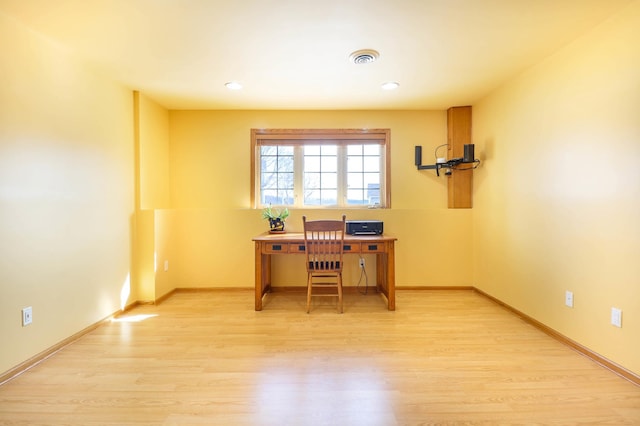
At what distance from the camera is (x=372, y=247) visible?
2.95 metres

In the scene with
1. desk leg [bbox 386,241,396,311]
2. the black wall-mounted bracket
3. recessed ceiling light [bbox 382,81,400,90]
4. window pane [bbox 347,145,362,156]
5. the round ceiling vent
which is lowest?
desk leg [bbox 386,241,396,311]

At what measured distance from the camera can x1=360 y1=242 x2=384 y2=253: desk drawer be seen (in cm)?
293

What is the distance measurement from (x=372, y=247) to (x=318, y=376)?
1460mm

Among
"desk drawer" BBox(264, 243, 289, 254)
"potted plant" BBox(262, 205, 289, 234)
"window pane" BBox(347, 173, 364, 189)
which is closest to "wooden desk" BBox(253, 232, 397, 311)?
"desk drawer" BBox(264, 243, 289, 254)

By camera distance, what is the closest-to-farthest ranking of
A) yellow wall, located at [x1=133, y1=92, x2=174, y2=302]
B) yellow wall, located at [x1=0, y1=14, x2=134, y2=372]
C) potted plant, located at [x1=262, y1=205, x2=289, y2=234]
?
yellow wall, located at [x1=0, y1=14, x2=134, y2=372] → yellow wall, located at [x1=133, y1=92, x2=174, y2=302] → potted plant, located at [x1=262, y1=205, x2=289, y2=234]

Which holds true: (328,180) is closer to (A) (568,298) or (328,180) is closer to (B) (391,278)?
(B) (391,278)

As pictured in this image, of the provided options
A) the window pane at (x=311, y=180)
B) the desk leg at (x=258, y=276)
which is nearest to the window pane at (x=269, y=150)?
the window pane at (x=311, y=180)

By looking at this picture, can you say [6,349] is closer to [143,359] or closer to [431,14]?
[143,359]

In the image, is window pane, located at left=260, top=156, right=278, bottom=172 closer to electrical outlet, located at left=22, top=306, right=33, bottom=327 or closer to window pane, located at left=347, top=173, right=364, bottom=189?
window pane, located at left=347, top=173, right=364, bottom=189

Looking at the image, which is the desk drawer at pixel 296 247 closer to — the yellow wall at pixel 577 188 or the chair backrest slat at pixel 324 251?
the chair backrest slat at pixel 324 251

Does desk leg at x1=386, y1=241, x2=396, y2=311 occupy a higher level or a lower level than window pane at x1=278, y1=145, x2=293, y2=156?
lower

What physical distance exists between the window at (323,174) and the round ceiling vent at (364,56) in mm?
1375

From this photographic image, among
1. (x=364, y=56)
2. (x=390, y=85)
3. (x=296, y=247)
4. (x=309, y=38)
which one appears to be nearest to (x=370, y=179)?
(x=390, y=85)

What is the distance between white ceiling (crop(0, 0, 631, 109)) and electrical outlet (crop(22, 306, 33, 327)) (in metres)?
1.89
